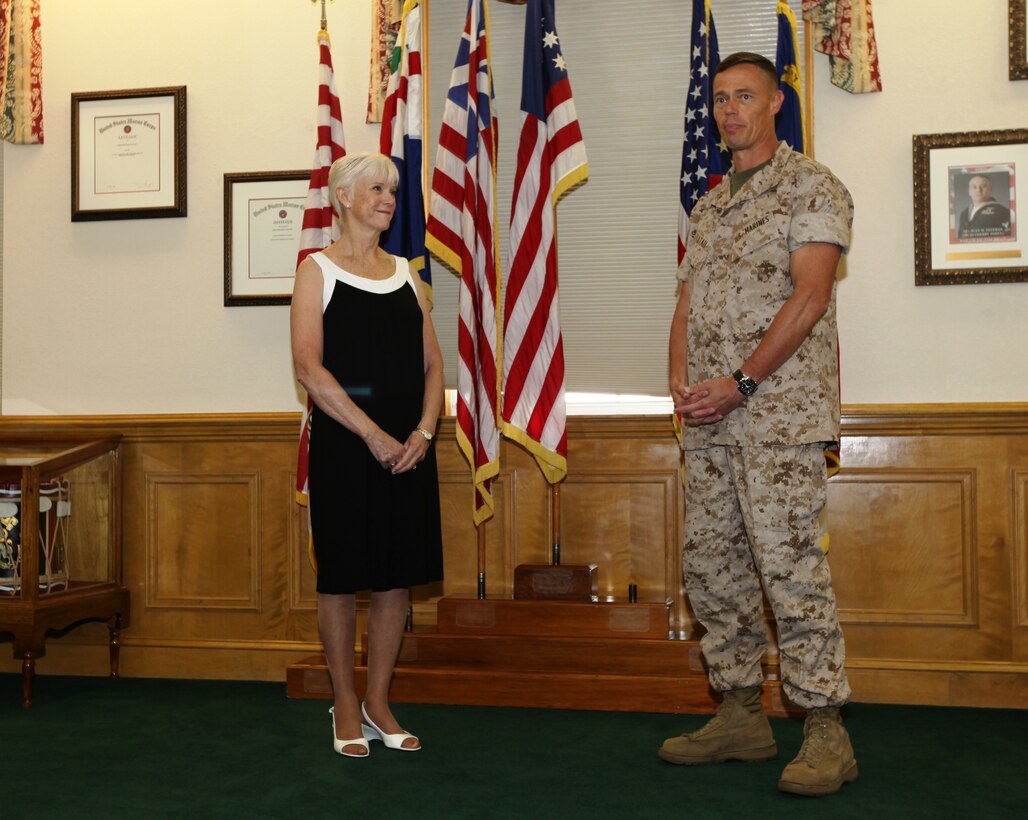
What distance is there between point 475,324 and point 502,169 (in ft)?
2.27

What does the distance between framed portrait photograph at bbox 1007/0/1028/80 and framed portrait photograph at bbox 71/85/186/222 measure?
318 cm

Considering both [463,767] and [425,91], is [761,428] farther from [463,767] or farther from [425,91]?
[425,91]

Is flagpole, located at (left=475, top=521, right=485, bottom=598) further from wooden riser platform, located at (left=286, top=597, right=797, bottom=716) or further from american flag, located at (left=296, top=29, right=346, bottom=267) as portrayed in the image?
american flag, located at (left=296, top=29, right=346, bottom=267)

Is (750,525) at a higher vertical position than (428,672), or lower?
higher

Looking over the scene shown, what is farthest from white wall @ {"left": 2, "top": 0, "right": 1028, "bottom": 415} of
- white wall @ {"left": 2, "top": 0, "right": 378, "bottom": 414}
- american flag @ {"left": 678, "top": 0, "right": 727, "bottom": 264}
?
american flag @ {"left": 678, "top": 0, "right": 727, "bottom": 264}

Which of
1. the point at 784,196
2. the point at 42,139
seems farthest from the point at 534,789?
the point at 42,139

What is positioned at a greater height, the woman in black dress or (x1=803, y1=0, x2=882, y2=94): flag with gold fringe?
(x1=803, y1=0, x2=882, y2=94): flag with gold fringe

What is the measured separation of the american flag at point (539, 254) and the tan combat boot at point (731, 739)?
120 centimetres

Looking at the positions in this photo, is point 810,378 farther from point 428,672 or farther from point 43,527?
point 43,527

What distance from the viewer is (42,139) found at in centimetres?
458

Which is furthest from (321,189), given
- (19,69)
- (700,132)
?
(19,69)

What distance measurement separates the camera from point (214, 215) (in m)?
4.43

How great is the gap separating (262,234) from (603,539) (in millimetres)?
1839

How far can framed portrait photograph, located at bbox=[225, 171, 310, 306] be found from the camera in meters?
4.34
